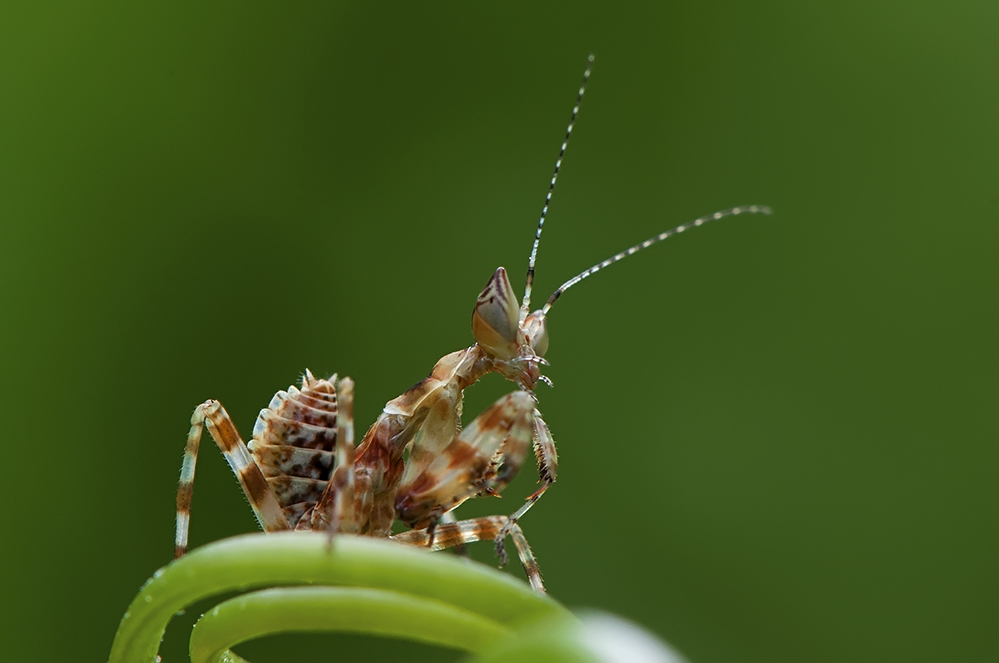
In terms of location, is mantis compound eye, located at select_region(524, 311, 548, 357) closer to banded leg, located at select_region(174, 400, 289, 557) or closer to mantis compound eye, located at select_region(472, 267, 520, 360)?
mantis compound eye, located at select_region(472, 267, 520, 360)

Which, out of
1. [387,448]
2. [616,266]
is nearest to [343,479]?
[387,448]

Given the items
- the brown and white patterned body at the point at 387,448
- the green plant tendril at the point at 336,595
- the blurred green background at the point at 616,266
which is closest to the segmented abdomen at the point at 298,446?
the brown and white patterned body at the point at 387,448

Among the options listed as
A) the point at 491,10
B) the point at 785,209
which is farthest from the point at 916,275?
the point at 491,10

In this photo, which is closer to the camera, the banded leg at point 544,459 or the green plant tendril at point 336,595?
the green plant tendril at point 336,595

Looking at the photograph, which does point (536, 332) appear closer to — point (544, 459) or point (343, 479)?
point (544, 459)

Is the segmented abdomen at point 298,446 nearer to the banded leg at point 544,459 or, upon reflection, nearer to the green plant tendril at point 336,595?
the banded leg at point 544,459

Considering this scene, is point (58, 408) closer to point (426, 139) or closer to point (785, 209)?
point (426, 139)

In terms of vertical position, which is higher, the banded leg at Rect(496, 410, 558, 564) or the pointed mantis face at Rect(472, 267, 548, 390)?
the pointed mantis face at Rect(472, 267, 548, 390)

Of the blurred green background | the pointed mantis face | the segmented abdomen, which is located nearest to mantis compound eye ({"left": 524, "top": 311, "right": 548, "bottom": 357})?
the pointed mantis face
